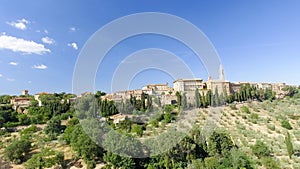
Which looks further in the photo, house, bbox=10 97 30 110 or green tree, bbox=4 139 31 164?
house, bbox=10 97 30 110

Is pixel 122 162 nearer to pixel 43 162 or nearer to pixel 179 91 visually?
pixel 43 162

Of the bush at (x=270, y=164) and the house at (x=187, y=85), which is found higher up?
the house at (x=187, y=85)

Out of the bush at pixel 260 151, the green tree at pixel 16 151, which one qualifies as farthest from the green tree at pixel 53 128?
the bush at pixel 260 151

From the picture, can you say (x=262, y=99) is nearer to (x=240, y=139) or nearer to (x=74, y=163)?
(x=240, y=139)

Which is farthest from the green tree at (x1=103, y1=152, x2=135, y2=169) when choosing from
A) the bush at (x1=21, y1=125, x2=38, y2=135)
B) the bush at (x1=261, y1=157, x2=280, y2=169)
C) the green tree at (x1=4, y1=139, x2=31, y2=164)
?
the bush at (x1=21, y1=125, x2=38, y2=135)

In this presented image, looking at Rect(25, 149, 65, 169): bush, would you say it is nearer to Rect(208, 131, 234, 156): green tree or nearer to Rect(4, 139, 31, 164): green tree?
Rect(4, 139, 31, 164): green tree

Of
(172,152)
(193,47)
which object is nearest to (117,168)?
(172,152)

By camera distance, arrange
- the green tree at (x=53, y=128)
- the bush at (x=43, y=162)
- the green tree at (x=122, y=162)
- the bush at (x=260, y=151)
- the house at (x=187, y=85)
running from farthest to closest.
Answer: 1. the house at (x=187, y=85)
2. the green tree at (x=53, y=128)
3. the bush at (x=43, y=162)
4. the bush at (x=260, y=151)
5. the green tree at (x=122, y=162)

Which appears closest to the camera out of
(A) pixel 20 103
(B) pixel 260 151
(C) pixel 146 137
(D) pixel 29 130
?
(B) pixel 260 151

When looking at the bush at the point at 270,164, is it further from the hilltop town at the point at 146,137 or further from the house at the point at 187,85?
the house at the point at 187,85

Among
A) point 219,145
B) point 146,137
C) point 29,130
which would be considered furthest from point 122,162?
point 29,130

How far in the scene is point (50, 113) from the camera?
23.2 metres

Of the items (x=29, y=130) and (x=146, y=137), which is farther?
(x=29, y=130)

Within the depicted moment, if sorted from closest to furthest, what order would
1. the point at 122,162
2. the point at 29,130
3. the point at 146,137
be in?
1. the point at 122,162
2. the point at 146,137
3. the point at 29,130
